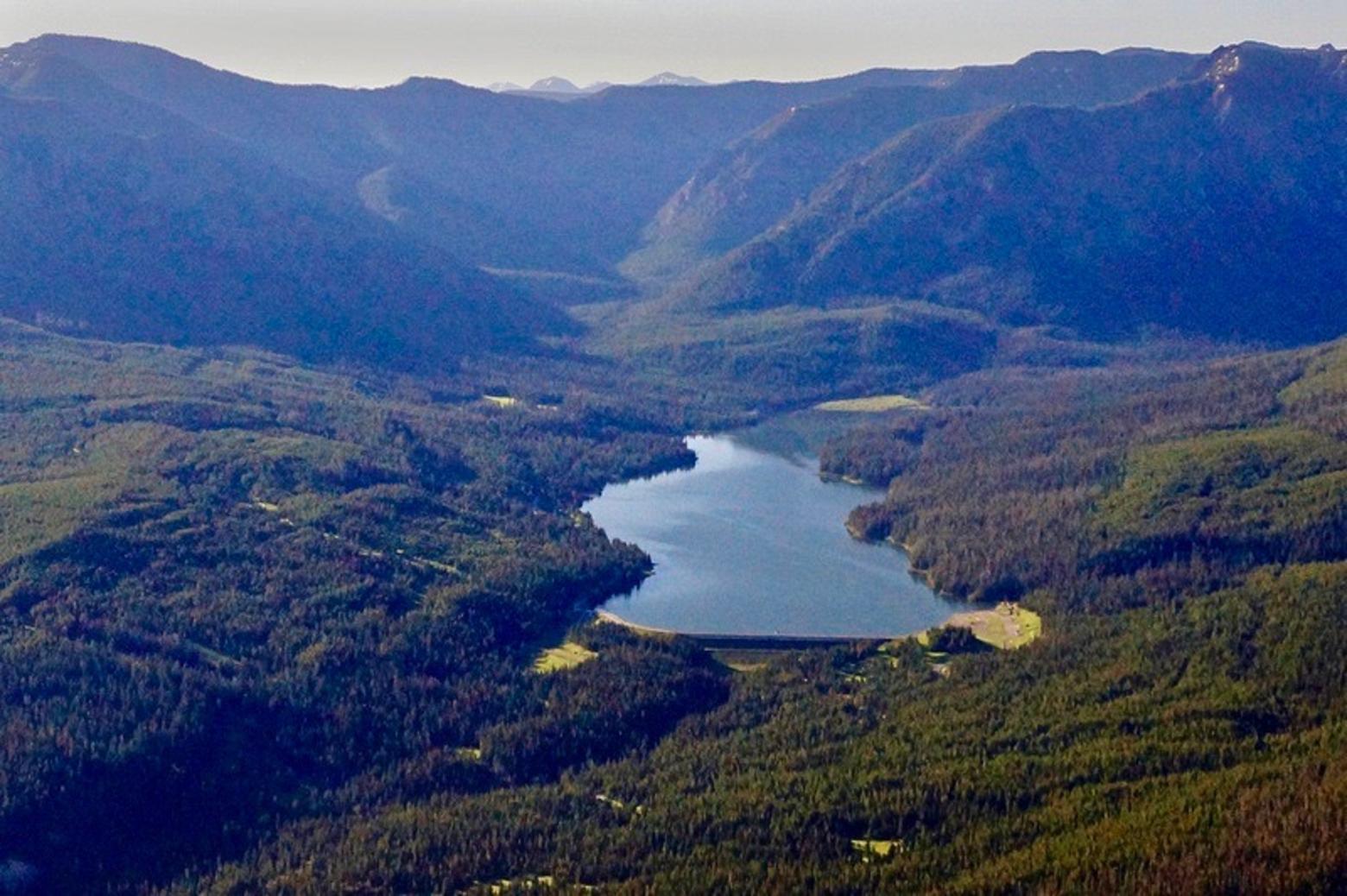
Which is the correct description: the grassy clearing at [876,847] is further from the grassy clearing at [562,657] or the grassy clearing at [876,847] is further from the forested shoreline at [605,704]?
the grassy clearing at [562,657]

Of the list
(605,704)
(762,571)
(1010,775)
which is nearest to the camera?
(1010,775)

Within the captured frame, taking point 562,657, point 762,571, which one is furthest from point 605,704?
point 762,571

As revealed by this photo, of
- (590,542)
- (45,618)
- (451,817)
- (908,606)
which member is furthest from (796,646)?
(45,618)

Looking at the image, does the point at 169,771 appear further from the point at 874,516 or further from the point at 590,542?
the point at 874,516

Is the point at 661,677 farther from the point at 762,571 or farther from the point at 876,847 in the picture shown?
the point at 762,571

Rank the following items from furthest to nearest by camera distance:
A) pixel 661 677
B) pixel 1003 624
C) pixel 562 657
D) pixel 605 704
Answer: pixel 1003 624, pixel 562 657, pixel 661 677, pixel 605 704
